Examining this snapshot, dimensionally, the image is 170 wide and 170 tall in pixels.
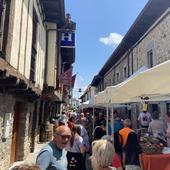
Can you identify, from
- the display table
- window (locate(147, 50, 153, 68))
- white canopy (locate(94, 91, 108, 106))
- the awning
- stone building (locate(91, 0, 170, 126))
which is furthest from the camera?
window (locate(147, 50, 153, 68))

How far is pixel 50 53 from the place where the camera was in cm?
1364

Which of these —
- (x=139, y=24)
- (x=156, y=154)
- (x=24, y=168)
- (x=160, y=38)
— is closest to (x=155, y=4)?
(x=160, y=38)

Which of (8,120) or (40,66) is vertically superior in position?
(40,66)

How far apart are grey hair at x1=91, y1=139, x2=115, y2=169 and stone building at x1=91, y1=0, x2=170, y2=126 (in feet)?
26.7

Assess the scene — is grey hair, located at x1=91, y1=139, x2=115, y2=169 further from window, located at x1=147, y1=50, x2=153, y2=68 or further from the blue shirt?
window, located at x1=147, y1=50, x2=153, y2=68

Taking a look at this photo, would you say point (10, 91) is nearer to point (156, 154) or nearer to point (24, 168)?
point (156, 154)

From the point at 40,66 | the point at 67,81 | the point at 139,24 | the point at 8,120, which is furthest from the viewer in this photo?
the point at 67,81

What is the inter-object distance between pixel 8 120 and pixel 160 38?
6.66 metres

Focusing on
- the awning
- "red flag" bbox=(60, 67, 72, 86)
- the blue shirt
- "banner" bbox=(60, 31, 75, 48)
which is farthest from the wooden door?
Answer: "banner" bbox=(60, 31, 75, 48)

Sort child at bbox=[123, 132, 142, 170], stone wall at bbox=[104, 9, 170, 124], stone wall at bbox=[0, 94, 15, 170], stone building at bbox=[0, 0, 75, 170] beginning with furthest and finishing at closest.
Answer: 1. stone wall at bbox=[104, 9, 170, 124]
2. stone wall at bbox=[0, 94, 15, 170]
3. stone building at bbox=[0, 0, 75, 170]
4. child at bbox=[123, 132, 142, 170]

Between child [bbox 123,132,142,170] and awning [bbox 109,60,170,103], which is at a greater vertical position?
awning [bbox 109,60,170,103]

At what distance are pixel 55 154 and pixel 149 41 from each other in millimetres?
10285

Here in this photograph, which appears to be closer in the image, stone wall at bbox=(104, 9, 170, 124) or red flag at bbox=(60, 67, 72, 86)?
stone wall at bbox=(104, 9, 170, 124)

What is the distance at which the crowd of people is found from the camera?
3.04 meters
